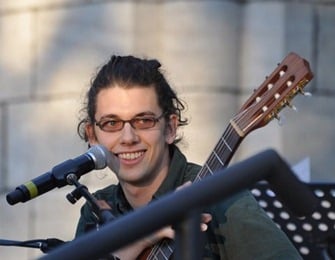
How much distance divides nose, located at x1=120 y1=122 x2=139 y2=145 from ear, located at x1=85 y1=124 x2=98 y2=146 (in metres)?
0.19

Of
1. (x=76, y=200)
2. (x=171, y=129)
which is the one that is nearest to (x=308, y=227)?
(x=171, y=129)

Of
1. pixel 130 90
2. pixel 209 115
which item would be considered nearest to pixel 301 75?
pixel 130 90

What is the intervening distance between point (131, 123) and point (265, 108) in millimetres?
432

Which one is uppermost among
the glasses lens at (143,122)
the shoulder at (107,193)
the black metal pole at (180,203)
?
the black metal pole at (180,203)

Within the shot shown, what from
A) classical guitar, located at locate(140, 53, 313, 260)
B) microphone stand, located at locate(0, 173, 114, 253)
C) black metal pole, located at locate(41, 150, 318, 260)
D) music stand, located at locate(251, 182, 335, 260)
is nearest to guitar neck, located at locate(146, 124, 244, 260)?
classical guitar, located at locate(140, 53, 313, 260)

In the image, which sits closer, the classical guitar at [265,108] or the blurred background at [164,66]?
the classical guitar at [265,108]

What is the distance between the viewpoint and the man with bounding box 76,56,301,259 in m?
3.78

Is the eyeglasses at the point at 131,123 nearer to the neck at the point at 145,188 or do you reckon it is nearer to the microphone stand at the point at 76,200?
the neck at the point at 145,188

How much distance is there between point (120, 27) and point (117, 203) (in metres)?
3.41

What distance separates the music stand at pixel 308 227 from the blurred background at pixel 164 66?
2.37 metres

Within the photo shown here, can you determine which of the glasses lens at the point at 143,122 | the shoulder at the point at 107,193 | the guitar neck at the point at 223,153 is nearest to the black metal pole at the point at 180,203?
the guitar neck at the point at 223,153

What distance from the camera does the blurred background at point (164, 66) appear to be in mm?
7191

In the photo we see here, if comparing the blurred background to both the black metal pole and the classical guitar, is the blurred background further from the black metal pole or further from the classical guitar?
the black metal pole

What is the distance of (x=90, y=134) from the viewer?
164 inches
